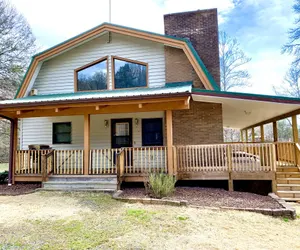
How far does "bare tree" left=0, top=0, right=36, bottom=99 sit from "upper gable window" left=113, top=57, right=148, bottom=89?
1288 cm

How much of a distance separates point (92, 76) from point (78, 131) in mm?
2689

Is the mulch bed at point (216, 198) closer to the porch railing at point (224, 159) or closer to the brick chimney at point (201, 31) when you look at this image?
the porch railing at point (224, 159)

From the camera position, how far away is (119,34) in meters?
10.8

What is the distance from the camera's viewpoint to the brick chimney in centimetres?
1120

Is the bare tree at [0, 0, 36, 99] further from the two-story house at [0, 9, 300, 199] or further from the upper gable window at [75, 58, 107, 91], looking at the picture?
the upper gable window at [75, 58, 107, 91]

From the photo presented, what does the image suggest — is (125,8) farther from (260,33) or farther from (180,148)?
(260,33)

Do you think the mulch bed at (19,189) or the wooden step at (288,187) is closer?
the wooden step at (288,187)

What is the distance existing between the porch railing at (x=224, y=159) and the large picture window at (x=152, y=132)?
6.09 ft

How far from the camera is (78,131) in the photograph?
35.3 ft

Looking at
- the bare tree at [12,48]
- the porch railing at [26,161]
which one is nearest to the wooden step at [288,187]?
the porch railing at [26,161]

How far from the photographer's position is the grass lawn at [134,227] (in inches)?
156

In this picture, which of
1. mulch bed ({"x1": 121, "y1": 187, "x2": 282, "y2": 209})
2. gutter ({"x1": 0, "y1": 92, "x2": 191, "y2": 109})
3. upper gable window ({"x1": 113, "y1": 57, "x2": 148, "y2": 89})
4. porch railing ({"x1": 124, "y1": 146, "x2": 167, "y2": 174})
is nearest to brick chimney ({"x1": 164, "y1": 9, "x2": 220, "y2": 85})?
upper gable window ({"x1": 113, "y1": 57, "x2": 148, "y2": 89})

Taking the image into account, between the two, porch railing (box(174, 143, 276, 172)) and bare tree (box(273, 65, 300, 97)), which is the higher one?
bare tree (box(273, 65, 300, 97))

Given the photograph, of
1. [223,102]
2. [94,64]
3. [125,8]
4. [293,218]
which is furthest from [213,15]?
[293,218]
